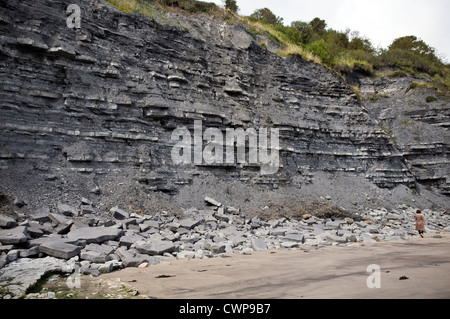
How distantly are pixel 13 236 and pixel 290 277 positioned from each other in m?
5.38

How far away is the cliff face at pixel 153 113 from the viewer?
10.1 meters

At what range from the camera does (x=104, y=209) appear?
949cm

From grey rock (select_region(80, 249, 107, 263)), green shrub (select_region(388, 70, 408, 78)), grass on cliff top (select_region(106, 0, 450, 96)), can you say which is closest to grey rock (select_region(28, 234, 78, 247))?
grey rock (select_region(80, 249, 107, 263))

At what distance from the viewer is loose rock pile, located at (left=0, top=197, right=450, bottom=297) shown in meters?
5.02

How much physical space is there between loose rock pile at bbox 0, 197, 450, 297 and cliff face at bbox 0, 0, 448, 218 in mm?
1374

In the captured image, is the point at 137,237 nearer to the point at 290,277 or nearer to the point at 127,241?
the point at 127,241

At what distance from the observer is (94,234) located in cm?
657

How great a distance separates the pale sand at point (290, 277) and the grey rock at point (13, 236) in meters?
2.32

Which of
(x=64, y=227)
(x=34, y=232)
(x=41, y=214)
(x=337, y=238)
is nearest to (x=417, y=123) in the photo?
(x=337, y=238)

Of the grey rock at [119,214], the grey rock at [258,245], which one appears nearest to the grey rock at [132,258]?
the grey rock at [258,245]

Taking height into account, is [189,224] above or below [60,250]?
below

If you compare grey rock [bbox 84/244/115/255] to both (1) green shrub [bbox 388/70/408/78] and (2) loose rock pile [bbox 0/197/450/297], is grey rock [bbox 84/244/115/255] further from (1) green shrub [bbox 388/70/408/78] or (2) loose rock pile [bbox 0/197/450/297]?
(1) green shrub [bbox 388/70/408/78]
